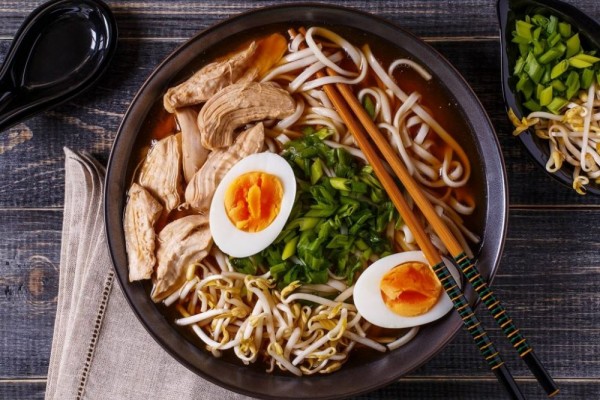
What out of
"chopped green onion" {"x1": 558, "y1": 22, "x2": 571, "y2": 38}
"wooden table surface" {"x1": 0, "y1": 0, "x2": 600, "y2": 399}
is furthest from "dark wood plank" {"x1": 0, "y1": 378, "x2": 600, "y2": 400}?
"chopped green onion" {"x1": 558, "y1": 22, "x2": 571, "y2": 38}

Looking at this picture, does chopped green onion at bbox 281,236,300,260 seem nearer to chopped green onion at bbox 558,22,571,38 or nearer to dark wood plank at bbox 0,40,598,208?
dark wood plank at bbox 0,40,598,208

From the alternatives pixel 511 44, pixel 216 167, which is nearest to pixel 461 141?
pixel 511 44

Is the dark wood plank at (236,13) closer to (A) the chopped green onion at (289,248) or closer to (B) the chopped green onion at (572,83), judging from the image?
(B) the chopped green onion at (572,83)

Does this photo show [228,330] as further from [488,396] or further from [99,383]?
[488,396]

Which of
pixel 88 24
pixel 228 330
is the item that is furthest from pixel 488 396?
pixel 88 24

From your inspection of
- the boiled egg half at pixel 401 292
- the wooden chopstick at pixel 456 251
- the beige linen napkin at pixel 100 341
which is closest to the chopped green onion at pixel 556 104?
the wooden chopstick at pixel 456 251

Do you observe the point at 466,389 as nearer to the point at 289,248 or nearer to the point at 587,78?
the point at 289,248

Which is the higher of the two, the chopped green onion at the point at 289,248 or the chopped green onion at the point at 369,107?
the chopped green onion at the point at 369,107
